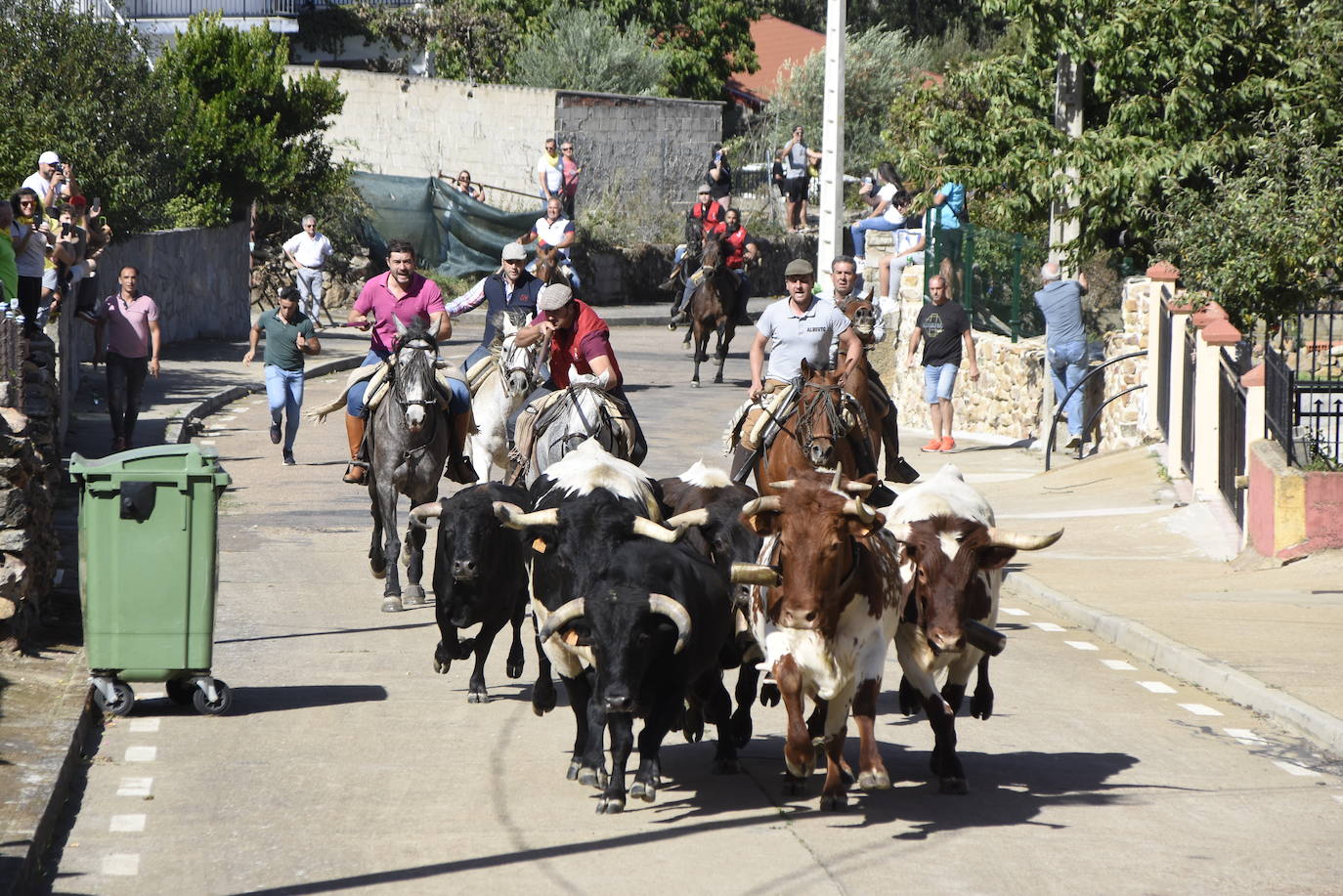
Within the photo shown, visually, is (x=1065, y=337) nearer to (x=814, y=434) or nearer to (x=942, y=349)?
(x=942, y=349)

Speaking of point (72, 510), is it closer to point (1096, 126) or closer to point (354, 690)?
point (354, 690)

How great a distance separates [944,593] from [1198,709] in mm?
3343

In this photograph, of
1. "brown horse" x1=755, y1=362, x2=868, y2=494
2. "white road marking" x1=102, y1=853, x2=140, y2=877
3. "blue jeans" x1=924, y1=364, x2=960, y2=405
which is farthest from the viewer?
"blue jeans" x1=924, y1=364, x2=960, y2=405

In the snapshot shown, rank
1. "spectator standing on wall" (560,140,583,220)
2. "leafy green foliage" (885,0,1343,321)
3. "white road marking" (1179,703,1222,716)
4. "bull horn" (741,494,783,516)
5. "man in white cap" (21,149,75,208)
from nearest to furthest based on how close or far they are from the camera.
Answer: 1. "bull horn" (741,494,783,516)
2. "white road marking" (1179,703,1222,716)
3. "man in white cap" (21,149,75,208)
4. "leafy green foliage" (885,0,1343,321)
5. "spectator standing on wall" (560,140,583,220)

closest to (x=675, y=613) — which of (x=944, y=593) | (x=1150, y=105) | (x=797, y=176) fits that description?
(x=944, y=593)

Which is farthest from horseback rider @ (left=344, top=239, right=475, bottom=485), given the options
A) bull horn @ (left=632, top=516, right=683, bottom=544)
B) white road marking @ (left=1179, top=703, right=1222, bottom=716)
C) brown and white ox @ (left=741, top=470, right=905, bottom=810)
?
brown and white ox @ (left=741, top=470, right=905, bottom=810)

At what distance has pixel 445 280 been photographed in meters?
39.8

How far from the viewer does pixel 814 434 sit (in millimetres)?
12594

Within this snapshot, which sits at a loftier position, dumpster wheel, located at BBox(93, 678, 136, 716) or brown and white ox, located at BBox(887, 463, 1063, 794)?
brown and white ox, located at BBox(887, 463, 1063, 794)

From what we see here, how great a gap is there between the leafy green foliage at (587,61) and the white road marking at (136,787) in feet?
141

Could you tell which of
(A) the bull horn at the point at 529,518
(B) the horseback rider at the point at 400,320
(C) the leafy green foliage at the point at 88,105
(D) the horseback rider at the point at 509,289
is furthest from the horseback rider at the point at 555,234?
(A) the bull horn at the point at 529,518

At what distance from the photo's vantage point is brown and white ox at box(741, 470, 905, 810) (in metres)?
7.79

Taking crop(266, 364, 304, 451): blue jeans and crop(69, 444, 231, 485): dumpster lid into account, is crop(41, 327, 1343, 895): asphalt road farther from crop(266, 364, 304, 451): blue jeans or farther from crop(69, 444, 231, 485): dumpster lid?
crop(266, 364, 304, 451): blue jeans

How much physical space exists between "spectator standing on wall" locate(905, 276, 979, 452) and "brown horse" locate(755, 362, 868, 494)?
438 inches
